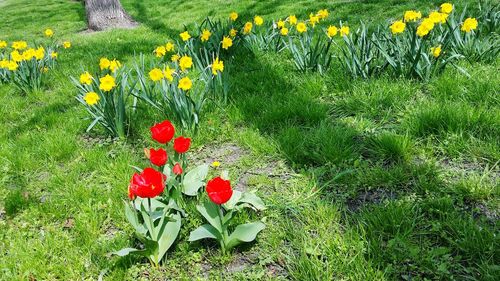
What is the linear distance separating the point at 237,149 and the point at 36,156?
61.9 inches

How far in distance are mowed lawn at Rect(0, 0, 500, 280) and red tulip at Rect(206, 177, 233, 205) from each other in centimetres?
40

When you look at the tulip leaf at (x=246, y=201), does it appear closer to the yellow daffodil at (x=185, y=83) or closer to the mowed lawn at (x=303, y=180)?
the mowed lawn at (x=303, y=180)

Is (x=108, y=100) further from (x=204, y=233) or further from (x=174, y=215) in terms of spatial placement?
(x=204, y=233)

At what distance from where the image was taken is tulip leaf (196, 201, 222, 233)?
1.94 m

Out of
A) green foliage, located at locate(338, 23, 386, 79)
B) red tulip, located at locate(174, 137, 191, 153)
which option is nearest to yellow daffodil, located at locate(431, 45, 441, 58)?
green foliage, located at locate(338, 23, 386, 79)

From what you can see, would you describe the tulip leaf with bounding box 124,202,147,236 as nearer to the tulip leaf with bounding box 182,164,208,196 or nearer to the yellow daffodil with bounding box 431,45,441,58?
the tulip leaf with bounding box 182,164,208,196

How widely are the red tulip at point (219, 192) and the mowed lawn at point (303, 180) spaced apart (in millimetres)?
403

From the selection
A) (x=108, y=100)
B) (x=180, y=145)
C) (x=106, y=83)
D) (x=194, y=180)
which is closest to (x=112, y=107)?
(x=108, y=100)

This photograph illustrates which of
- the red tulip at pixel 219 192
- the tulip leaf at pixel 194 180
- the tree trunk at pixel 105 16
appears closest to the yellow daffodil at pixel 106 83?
the tulip leaf at pixel 194 180

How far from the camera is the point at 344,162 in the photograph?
250 cm

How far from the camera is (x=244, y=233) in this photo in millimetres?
1944

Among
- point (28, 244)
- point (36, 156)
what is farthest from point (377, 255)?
point (36, 156)

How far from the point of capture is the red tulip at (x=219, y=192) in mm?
1677

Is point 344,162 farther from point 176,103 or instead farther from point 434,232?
point 176,103
